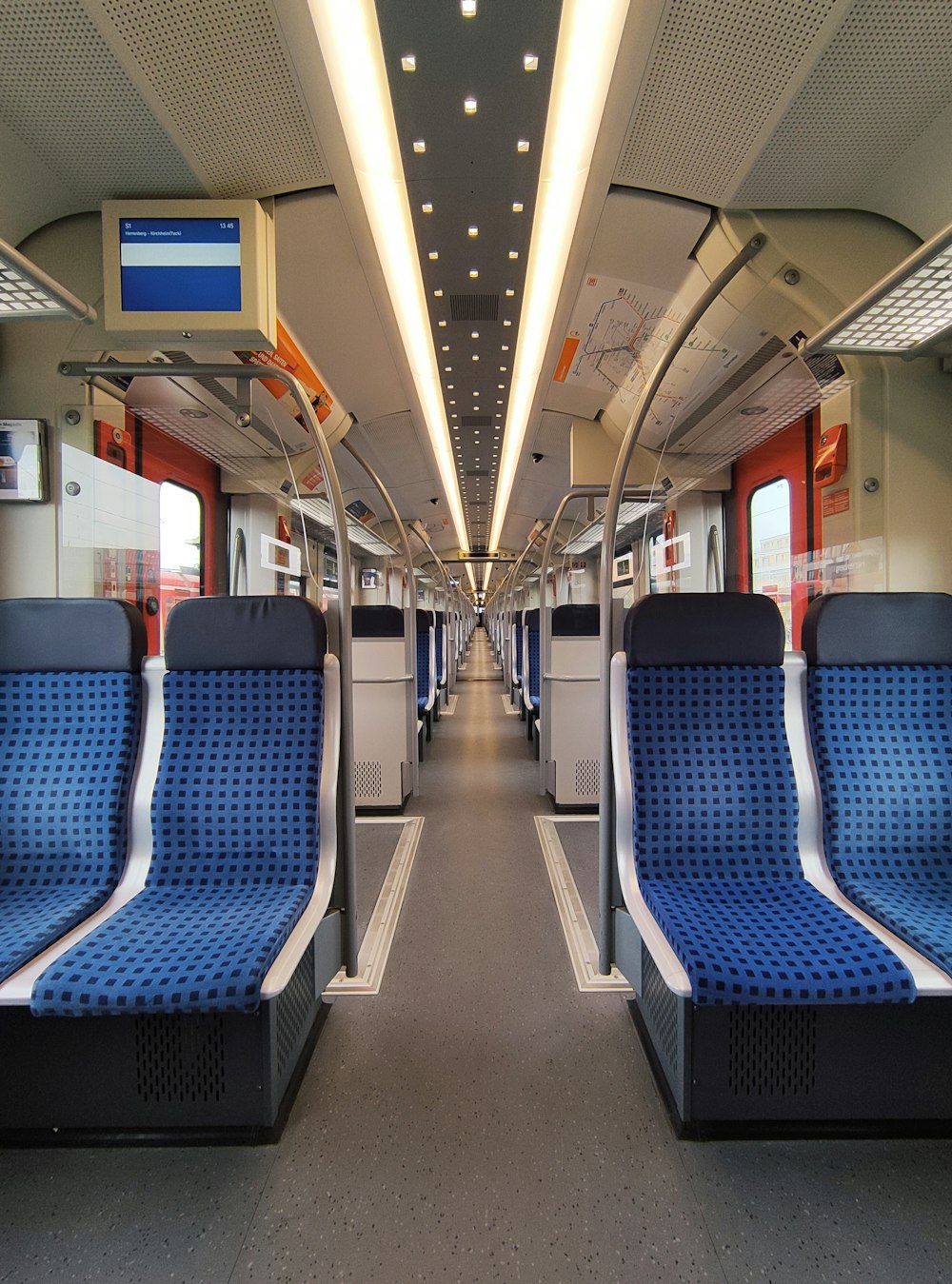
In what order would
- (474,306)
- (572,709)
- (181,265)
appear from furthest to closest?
(572,709)
(474,306)
(181,265)

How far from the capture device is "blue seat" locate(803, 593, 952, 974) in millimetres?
2119

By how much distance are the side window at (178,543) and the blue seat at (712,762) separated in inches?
116

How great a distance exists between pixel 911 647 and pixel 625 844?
123 centimetres

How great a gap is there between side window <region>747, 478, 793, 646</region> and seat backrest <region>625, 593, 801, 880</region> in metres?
2.36

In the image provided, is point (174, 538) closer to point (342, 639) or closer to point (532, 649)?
point (342, 639)

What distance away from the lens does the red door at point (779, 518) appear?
4.22 meters

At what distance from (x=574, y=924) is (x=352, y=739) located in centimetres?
141

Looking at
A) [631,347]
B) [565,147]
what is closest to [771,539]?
[631,347]

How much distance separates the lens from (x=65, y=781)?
6.98 ft

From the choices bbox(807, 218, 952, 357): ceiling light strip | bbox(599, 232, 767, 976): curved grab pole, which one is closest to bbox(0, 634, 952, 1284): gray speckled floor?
bbox(599, 232, 767, 976): curved grab pole

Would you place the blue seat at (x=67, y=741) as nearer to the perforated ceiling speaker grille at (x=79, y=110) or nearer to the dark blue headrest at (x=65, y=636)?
the dark blue headrest at (x=65, y=636)

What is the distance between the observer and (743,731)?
2.22 metres

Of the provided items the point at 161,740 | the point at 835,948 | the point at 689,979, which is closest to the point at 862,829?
the point at 835,948

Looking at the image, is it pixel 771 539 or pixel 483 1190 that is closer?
pixel 483 1190
